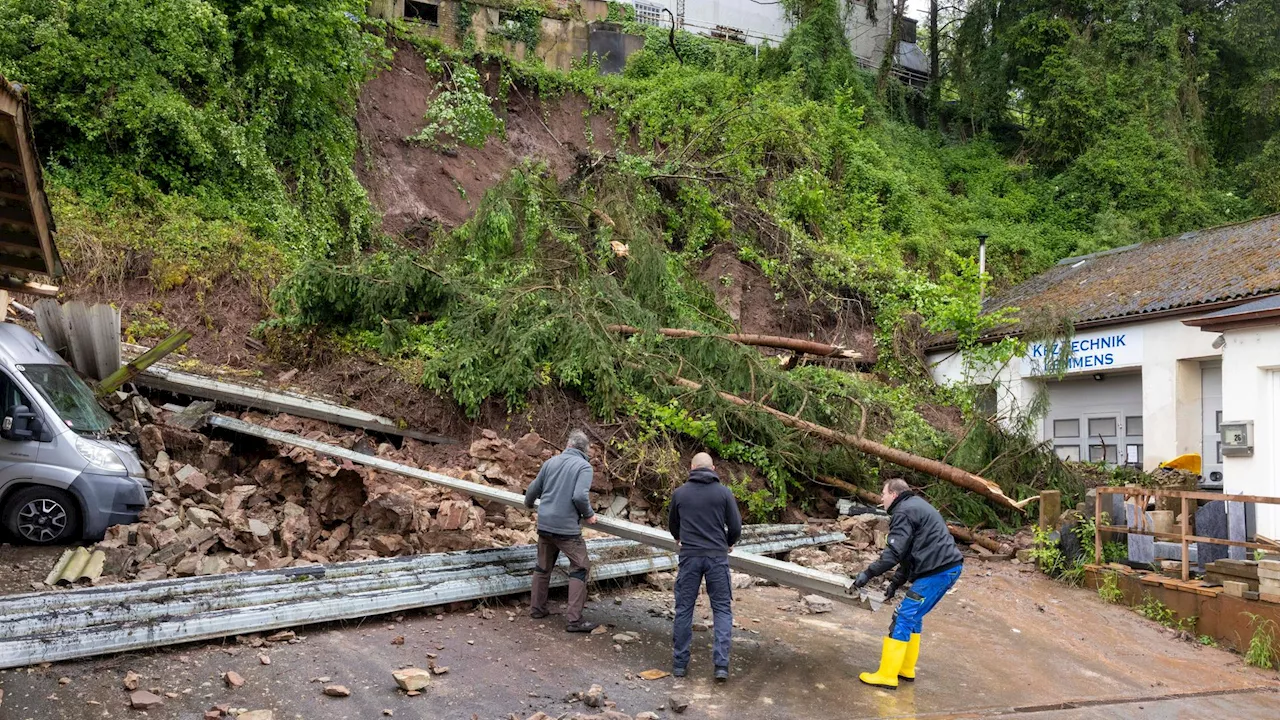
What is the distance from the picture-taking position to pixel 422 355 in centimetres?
1243

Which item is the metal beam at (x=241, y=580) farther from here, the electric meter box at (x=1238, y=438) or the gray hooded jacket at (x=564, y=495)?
the electric meter box at (x=1238, y=438)

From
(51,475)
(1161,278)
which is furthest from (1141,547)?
(51,475)

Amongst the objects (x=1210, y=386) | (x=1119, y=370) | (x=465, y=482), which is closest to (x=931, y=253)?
(x=1119, y=370)

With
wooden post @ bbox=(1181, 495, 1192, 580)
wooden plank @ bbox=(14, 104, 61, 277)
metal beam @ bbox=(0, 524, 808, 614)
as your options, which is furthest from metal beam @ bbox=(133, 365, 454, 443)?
wooden post @ bbox=(1181, 495, 1192, 580)

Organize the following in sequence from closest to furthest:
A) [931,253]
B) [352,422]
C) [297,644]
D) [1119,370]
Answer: [297,644], [352,422], [1119,370], [931,253]

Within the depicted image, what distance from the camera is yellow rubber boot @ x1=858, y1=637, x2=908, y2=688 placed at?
6.54 meters

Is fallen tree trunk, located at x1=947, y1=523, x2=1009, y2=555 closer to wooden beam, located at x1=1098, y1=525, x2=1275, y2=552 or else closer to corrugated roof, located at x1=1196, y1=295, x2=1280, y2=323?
wooden beam, located at x1=1098, y1=525, x2=1275, y2=552

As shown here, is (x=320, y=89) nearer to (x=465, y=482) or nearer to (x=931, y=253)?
(x=465, y=482)

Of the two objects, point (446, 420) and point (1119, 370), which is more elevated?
point (1119, 370)

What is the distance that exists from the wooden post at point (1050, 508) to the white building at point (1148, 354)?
5.79ft

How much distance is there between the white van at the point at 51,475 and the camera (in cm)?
820

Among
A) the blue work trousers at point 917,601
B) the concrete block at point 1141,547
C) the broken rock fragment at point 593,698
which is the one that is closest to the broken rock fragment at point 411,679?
the broken rock fragment at point 593,698

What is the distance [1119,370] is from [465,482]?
12490 millimetres

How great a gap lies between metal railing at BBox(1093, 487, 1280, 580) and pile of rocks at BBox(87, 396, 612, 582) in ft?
17.8
